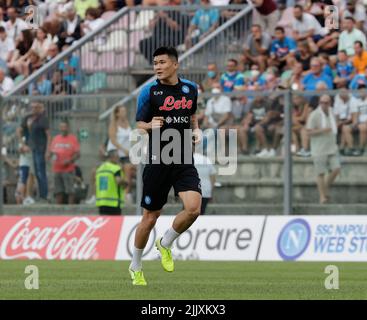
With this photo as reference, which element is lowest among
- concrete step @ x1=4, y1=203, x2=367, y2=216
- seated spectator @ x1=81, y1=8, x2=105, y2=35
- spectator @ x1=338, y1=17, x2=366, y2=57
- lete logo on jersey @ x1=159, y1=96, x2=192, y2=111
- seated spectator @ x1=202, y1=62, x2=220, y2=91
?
concrete step @ x1=4, y1=203, x2=367, y2=216

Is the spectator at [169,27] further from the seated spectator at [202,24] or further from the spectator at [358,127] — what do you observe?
the spectator at [358,127]

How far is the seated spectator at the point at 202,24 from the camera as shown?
30656mm

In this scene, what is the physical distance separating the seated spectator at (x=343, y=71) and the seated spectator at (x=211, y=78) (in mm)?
2906

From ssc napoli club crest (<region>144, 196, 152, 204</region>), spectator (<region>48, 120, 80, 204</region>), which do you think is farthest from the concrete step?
ssc napoli club crest (<region>144, 196, 152, 204</region>)

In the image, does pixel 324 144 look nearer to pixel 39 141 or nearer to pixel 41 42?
pixel 39 141

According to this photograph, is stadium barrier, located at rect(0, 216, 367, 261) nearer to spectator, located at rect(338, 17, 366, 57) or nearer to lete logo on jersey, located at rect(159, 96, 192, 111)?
spectator, located at rect(338, 17, 366, 57)

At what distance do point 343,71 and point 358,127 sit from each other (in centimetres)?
259

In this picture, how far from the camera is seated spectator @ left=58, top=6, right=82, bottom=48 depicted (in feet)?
106

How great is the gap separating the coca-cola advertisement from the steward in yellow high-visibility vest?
33.7 inches

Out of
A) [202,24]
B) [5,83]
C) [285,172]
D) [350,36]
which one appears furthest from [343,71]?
[5,83]

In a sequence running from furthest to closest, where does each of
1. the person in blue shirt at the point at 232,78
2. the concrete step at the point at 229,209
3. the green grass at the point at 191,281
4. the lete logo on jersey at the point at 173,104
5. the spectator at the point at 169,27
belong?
the spectator at the point at 169,27, the person in blue shirt at the point at 232,78, the concrete step at the point at 229,209, the lete logo on jersey at the point at 173,104, the green grass at the point at 191,281

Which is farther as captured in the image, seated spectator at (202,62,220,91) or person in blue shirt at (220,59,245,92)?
seated spectator at (202,62,220,91)

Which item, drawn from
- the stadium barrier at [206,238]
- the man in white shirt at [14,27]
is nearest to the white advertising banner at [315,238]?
the stadium barrier at [206,238]

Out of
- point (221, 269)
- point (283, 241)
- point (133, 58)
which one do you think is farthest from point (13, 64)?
point (221, 269)
